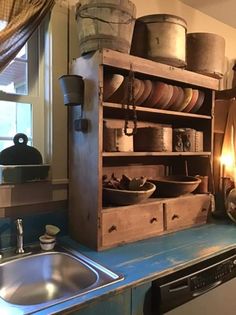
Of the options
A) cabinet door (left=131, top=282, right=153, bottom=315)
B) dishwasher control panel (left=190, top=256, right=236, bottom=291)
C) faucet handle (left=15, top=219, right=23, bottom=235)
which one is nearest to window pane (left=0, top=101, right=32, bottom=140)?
faucet handle (left=15, top=219, right=23, bottom=235)

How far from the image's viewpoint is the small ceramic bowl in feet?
5.04

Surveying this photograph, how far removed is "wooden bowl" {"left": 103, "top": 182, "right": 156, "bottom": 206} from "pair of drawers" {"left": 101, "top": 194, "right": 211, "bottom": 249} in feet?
0.13

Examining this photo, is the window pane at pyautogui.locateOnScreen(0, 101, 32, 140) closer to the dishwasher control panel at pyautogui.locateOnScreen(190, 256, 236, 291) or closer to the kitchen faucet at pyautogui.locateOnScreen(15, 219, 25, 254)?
the kitchen faucet at pyautogui.locateOnScreen(15, 219, 25, 254)

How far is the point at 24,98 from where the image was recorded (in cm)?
171

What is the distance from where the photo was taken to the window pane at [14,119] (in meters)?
1.67

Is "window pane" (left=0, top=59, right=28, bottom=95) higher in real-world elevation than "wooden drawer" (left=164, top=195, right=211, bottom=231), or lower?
higher

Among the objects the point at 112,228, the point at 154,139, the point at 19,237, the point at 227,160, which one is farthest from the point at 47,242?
the point at 227,160

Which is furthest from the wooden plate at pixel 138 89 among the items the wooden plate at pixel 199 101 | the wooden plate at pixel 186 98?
the wooden plate at pixel 199 101

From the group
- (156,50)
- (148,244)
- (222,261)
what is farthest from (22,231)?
(156,50)

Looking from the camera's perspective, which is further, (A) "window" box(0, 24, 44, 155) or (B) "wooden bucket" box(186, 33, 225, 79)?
(B) "wooden bucket" box(186, 33, 225, 79)

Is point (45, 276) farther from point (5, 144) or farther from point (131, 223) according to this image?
point (5, 144)

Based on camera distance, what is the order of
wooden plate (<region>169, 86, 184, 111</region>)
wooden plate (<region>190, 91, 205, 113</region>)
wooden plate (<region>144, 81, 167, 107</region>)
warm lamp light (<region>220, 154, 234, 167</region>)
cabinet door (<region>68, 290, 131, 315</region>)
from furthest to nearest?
warm lamp light (<region>220, 154, 234, 167</region>)
wooden plate (<region>190, 91, 205, 113</region>)
wooden plate (<region>169, 86, 184, 111</region>)
wooden plate (<region>144, 81, 167, 107</region>)
cabinet door (<region>68, 290, 131, 315</region>)

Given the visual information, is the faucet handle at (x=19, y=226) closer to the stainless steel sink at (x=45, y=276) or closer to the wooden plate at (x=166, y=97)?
the stainless steel sink at (x=45, y=276)

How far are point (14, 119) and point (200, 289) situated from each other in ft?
4.33
